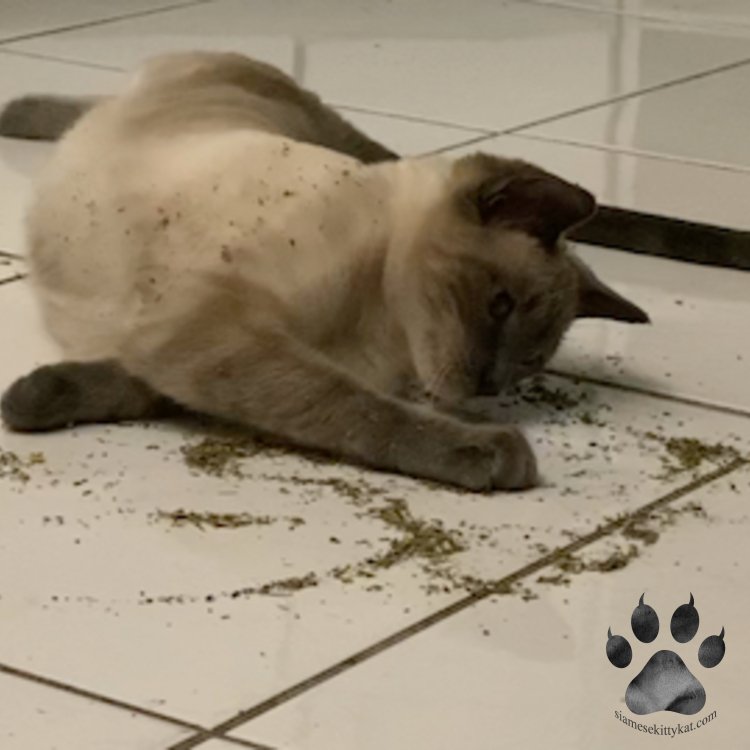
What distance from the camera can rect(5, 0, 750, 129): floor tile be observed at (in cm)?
319

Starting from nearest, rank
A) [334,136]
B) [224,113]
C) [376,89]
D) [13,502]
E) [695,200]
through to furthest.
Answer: [13,502] → [224,113] → [334,136] → [695,200] → [376,89]

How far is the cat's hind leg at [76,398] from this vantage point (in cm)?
182

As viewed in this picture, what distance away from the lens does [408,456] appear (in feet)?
5.79

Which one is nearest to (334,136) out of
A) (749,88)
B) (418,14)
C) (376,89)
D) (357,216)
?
(357,216)

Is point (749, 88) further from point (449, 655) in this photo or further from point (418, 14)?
point (449, 655)

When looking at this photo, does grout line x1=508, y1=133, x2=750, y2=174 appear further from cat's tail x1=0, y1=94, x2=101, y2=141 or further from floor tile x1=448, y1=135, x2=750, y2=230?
cat's tail x1=0, y1=94, x2=101, y2=141

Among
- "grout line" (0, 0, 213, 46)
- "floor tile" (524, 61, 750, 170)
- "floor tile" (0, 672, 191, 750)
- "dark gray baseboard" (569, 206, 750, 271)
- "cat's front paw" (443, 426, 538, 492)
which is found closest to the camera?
"floor tile" (0, 672, 191, 750)

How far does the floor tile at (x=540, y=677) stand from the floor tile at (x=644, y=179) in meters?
1.05

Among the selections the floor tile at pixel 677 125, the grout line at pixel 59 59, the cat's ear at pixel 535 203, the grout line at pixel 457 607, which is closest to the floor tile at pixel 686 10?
the floor tile at pixel 677 125

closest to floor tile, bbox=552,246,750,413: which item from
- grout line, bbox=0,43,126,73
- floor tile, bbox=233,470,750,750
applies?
floor tile, bbox=233,470,750,750

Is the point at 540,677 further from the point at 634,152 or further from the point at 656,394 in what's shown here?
the point at 634,152

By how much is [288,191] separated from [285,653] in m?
0.59

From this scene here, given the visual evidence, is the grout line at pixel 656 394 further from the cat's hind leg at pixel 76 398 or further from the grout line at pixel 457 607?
the cat's hind leg at pixel 76 398

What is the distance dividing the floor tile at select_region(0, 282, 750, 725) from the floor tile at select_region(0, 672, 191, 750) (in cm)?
2
